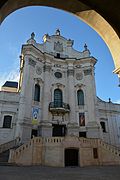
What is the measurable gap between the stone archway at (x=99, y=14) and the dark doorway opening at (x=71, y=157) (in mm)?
18948

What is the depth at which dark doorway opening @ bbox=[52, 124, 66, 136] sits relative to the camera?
28.6m

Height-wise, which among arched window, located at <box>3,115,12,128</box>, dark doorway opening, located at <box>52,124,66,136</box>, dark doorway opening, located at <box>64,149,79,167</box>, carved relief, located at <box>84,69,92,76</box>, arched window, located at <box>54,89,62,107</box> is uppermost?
carved relief, located at <box>84,69,92,76</box>

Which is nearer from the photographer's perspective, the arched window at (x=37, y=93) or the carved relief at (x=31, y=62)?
the arched window at (x=37, y=93)

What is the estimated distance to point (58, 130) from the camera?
95.1 ft

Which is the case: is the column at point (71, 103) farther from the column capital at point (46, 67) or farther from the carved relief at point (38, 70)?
the carved relief at point (38, 70)

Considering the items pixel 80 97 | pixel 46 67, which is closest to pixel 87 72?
pixel 80 97

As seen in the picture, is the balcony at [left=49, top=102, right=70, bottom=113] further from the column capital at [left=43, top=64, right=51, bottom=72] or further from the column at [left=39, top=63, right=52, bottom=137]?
the column capital at [left=43, top=64, right=51, bottom=72]

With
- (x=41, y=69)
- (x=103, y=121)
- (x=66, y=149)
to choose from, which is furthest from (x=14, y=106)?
(x=103, y=121)

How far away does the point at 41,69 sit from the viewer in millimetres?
32438

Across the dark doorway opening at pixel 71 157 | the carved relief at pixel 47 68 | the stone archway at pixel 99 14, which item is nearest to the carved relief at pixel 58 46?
the carved relief at pixel 47 68

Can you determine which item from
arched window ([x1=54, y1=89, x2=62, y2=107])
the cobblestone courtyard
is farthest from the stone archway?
arched window ([x1=54, y1=89, x2=62, y2=107])

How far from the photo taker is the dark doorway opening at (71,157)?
2147cm

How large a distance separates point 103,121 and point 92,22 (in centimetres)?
2961

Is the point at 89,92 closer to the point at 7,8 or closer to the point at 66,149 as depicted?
the point at 66,149
